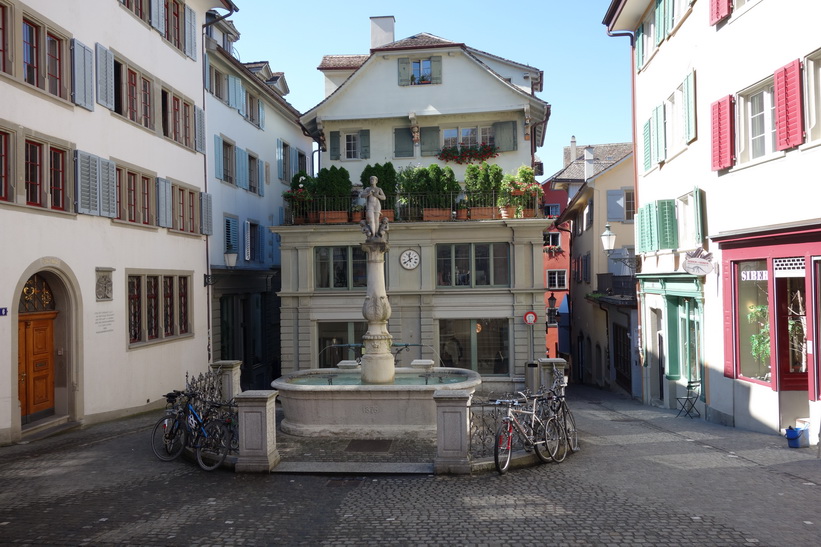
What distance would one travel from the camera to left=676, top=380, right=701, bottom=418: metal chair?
1695cm

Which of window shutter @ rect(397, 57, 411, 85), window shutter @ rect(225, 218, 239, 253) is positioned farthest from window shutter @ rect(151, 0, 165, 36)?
window shutter @ rect(397, 57, 411, 85)

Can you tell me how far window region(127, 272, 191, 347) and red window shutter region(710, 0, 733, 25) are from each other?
1574 centimetres

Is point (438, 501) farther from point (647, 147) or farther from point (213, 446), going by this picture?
point (647, 147)

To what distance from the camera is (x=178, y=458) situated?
1199cm

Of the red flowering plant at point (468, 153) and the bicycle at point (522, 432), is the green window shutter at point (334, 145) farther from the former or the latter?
the bicycle at point (522, 432)

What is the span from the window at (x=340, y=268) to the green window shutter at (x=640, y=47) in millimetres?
11257

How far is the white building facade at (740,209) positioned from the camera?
39.7 ft

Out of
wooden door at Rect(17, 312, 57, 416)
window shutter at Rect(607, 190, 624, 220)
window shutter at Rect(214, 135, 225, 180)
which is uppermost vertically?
window shutter at Rect(214, 135, 225, 180)

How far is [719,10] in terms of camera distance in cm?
1449

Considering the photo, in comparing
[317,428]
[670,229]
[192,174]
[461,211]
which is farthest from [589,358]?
[317,428]

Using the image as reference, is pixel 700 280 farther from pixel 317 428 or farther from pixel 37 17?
pixel 37 17

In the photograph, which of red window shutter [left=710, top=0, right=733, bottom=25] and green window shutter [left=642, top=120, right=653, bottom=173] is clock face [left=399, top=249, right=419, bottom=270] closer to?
green window shutter [left=642, top=120, right=653, bottom=173]

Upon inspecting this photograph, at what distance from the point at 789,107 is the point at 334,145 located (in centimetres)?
1878

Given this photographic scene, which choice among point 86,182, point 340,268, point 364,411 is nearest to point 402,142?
point 340,268
